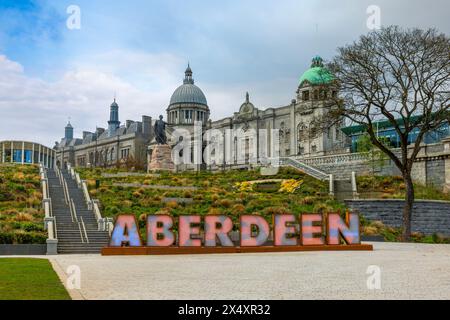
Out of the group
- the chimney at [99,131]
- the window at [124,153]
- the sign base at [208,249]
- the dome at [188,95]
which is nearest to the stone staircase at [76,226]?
the sign base at [208,249]

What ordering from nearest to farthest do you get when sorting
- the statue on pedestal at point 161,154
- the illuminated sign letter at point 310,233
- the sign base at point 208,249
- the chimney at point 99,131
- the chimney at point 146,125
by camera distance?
the sign base at point 208,249 → the illuminated sign letter at point 310,233 → the statue on pedestal at point 161,154 → the chimney at point 146,125 → the chimney at point 99,131

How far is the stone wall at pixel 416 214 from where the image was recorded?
45.0m

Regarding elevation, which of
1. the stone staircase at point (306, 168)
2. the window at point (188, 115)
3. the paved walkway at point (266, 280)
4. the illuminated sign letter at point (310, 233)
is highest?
the window at point (188, 115)

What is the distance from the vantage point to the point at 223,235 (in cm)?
2883

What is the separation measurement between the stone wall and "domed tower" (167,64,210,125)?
92.3 m

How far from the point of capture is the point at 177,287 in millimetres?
14039

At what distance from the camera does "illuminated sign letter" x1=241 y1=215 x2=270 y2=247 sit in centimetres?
2906

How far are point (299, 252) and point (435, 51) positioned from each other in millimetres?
16792

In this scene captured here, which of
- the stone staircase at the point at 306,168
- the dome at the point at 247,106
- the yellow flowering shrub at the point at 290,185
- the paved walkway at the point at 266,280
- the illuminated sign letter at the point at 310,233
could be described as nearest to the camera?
the paved walkway at the point at 266,280

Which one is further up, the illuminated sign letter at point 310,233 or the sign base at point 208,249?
the illuminated sign letter at point 310,233

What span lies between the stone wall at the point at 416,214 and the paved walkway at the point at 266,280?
2396 cm

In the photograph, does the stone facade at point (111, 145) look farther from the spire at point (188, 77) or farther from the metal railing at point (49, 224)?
the metal railing at point (49, 224)
